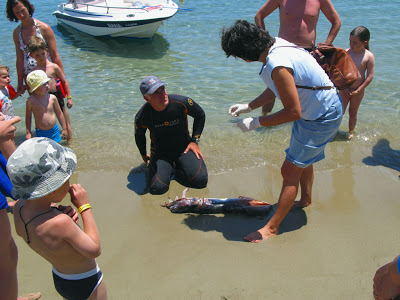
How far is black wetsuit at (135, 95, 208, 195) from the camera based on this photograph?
4.35 m

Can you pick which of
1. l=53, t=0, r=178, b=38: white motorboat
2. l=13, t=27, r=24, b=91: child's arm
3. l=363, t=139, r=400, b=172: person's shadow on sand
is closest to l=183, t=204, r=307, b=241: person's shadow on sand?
l=363, t=139, r=400, b=172: person's shadow on sand

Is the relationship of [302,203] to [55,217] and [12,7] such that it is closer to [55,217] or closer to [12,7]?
[55,217]

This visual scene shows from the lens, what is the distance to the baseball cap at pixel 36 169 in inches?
71.0

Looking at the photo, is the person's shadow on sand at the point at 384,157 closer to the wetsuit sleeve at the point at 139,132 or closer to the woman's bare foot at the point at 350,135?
the woman's bare foot at the point at 350,135

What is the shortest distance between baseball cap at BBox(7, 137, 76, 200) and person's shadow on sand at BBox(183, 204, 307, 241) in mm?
1932

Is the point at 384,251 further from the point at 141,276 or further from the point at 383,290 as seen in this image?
the point at 141,276

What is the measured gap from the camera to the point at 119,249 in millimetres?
3344

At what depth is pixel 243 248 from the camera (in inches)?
128

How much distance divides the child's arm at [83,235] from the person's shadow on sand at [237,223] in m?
1.60

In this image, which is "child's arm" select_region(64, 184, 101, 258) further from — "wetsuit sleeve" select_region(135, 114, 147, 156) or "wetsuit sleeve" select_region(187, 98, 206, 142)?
"wetsuit sleeve" select_region(187, 98, 206, 142)

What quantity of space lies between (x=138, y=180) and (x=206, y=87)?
3544mm

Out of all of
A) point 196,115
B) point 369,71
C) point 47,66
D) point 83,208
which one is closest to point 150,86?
point 196,115

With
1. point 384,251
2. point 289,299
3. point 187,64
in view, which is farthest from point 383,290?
point 187,64

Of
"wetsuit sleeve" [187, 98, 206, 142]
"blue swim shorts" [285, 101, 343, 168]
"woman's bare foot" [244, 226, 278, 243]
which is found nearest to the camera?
"blue swim shorts" [285, 101, 343, 168]
